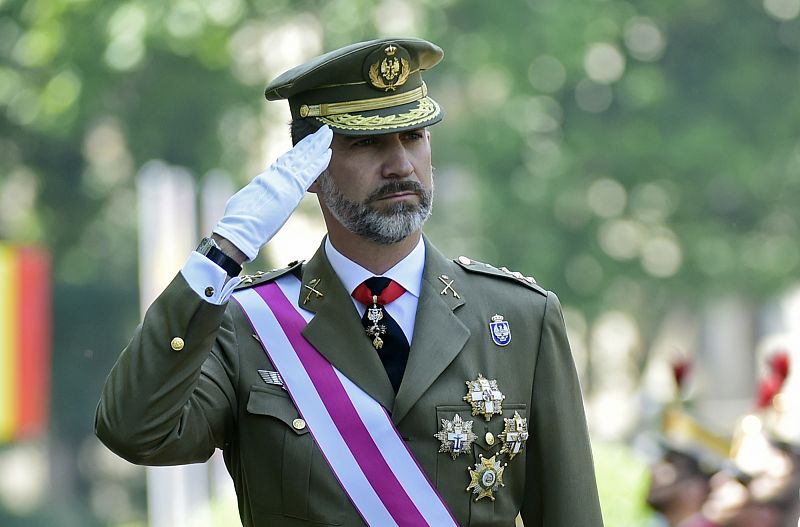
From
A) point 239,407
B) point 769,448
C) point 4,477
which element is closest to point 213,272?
point 239,407

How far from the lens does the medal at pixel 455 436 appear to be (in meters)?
3.75

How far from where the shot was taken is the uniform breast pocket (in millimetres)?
3703

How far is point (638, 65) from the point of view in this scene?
15852 mm

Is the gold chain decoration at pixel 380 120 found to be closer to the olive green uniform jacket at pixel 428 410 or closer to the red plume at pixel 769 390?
the olive green uniform jacket at pixel 428 410

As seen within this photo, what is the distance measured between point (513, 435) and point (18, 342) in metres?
10.9

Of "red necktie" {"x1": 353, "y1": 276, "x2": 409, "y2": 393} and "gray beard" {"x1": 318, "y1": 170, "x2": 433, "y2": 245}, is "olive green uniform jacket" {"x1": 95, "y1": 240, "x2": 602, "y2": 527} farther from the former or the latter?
"gray beard" {"x1": 318, "y1": 170, "x2": 433, "y2": 245}

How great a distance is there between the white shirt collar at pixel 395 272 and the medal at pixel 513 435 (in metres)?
0.40

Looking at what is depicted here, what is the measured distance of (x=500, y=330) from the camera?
3900 millimetres

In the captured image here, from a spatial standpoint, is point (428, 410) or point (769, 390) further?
point (769, 390)

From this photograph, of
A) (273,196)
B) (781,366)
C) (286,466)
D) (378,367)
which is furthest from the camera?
(781,366)

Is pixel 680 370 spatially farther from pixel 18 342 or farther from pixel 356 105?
pixel 18 342

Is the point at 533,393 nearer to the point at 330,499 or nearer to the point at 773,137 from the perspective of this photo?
the point at 330,499

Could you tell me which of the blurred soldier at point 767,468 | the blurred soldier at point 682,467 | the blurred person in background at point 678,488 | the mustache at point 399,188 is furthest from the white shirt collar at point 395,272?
the blurred person in background at point 678,488

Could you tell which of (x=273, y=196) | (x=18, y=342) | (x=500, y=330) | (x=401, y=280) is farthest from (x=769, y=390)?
(x=18, y=342)
